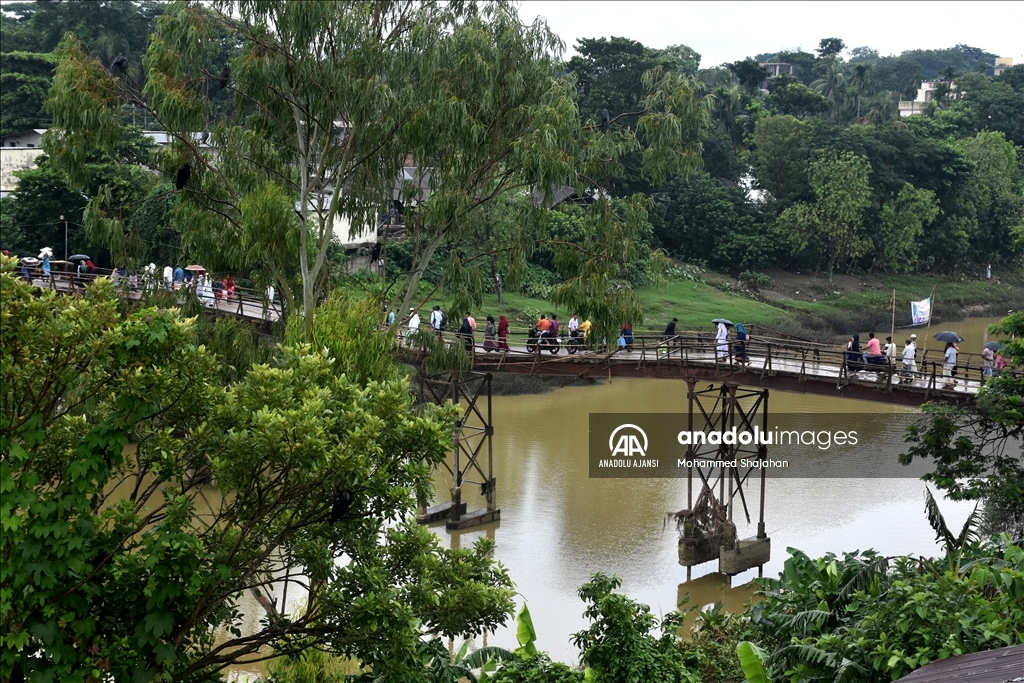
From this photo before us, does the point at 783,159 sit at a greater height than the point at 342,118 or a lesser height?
greater

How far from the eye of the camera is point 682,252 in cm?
5022

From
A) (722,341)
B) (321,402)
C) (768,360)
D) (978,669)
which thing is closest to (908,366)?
(768,360)

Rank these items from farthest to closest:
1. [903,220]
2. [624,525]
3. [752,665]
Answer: [903,220]
[624,525]
[752,665]

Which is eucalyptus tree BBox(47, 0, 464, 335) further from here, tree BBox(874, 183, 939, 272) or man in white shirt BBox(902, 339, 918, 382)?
tree BBox(874, 183, 939, 272)

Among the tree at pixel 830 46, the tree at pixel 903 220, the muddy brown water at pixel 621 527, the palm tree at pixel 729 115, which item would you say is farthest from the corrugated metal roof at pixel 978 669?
the tree at pixel 830 46

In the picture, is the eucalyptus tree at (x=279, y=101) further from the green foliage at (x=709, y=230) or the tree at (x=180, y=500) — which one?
the green foliage at (x=709, y=230)

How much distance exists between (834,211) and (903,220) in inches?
140

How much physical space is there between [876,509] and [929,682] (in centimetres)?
1487

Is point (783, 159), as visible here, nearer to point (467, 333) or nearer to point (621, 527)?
point (467, 333)

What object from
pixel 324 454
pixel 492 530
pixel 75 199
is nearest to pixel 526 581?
pixel 492 530

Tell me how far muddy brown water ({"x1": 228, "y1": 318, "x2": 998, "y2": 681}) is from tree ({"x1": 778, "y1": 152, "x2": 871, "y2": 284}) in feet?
71.6

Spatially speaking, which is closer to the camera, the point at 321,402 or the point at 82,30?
the point at 321,402

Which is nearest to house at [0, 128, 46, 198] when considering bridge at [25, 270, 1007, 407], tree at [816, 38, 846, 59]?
bridge at [25, 270, 1007, 407]

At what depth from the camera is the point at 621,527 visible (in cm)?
2142
